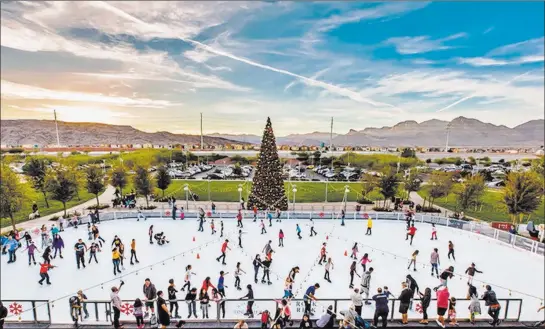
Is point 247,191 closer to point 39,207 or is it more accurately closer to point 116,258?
point 116,258

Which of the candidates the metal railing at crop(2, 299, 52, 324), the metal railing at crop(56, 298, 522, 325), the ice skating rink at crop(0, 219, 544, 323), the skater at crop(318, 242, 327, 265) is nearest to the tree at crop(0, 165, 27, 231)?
the ice skating rink at crop(0, 219, 544, 323)

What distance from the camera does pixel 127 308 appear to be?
709cm

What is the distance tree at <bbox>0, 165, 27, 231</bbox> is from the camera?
18.6m

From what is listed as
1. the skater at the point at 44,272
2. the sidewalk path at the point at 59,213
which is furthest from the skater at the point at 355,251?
the sidewalk path at the point at 59,213

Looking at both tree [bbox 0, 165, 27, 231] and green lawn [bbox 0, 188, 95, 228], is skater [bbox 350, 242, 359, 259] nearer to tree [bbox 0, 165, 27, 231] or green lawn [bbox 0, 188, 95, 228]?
tree [bbox 0, 165, 27, 231]

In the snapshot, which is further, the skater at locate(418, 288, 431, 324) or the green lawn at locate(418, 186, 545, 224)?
the green lawn at locate(418, 186, 545, 224)

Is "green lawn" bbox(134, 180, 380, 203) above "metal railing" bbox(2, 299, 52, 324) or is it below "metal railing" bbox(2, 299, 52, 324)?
below

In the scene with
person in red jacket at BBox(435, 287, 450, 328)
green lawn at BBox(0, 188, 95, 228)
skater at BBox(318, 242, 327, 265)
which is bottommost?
green lawn at BBox(0, 188, 95, 228)

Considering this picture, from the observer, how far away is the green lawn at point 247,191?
104 ft

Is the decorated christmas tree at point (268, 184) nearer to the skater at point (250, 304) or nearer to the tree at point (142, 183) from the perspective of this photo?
the tree at point (142, 183)

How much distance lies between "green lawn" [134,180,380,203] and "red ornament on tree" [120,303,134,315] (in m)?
22.9

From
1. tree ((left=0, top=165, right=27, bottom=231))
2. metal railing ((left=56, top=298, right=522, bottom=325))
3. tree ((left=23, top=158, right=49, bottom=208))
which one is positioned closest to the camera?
metal railing ((left=56, top=298, right=522, bottom=325))

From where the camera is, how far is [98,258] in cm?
1195

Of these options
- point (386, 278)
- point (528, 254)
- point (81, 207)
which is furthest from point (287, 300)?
point (81, 207)
